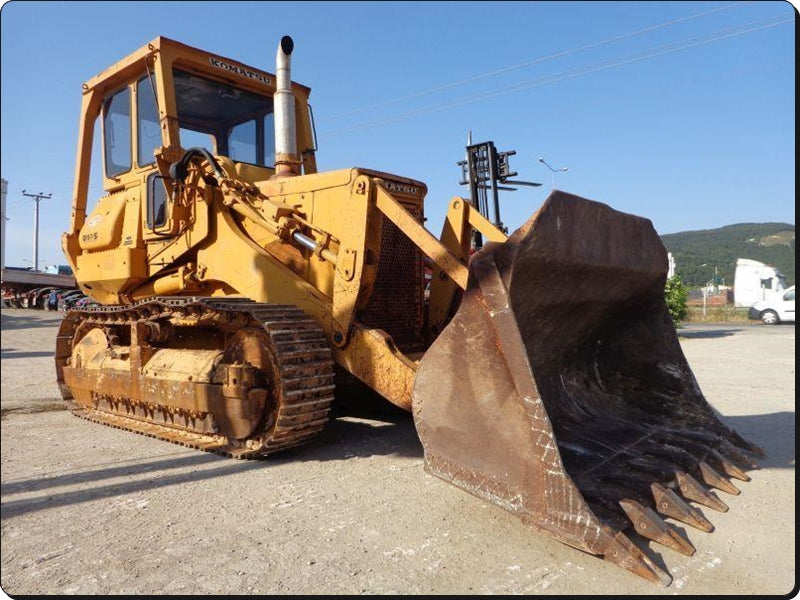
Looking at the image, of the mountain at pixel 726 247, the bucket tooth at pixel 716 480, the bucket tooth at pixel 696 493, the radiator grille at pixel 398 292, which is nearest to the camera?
the bucket tooth at pixel 696 493

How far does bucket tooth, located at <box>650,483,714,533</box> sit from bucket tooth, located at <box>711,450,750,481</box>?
33.9 inches

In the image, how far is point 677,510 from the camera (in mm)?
3006

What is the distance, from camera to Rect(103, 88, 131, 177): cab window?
235 inches

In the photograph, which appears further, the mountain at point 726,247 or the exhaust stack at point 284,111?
the mountain at point 726,247

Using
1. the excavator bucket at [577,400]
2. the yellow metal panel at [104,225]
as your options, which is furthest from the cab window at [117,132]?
the excavator bucket at [577,400]

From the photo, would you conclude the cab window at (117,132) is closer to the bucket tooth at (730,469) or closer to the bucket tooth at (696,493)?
the bucket tooth at (696,493)

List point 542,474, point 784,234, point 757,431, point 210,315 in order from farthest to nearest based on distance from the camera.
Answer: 1. point 784,234
2. point 757,431
3. point 210,315
4. point 542,474

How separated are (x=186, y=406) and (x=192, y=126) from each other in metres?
2.87

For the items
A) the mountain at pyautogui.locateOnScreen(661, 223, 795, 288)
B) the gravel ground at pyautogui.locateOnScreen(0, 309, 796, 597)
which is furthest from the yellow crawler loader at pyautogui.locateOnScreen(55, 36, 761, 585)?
the mountain at pyautogui.locateOnScreen(661, 223, 795, 288)

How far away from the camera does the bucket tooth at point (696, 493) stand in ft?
10.7

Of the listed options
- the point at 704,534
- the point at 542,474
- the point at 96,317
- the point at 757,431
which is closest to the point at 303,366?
the point at 542,474

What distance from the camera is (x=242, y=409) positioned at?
4320mm

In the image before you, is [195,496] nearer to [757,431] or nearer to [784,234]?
[757,431]

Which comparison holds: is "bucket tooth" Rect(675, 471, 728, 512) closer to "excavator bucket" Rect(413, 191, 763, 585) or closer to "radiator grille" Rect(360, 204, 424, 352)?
"excavator bucket" Rect(413, 191, 763, 585)
